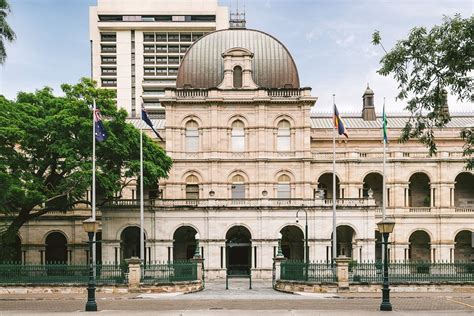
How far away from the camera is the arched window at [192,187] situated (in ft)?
213

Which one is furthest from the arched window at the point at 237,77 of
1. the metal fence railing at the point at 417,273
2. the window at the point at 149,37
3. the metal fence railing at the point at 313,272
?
the window at the point at 149,37

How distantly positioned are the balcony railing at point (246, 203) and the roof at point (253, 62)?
1222 cm

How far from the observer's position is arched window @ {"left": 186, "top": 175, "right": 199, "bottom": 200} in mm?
64812

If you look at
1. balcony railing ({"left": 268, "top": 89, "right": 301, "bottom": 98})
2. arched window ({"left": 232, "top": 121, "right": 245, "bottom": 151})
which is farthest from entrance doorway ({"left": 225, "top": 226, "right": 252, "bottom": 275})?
balcony railing ({"left": 268, "top": 89, "right": 301, "bottom": 98})

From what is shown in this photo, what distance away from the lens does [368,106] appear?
76.9 m

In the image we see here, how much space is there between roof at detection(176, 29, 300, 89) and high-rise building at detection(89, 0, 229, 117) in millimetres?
54796

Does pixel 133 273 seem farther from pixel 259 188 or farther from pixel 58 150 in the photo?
pixel 259 188

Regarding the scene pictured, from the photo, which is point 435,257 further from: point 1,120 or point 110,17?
point 110,17

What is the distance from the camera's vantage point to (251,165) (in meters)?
64.6

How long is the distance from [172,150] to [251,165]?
7.04 meters

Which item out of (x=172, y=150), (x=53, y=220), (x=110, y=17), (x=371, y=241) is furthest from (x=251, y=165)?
(x=110, y=17)

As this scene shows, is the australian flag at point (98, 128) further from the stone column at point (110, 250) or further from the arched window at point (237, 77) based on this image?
the arched window at point (237, 77)

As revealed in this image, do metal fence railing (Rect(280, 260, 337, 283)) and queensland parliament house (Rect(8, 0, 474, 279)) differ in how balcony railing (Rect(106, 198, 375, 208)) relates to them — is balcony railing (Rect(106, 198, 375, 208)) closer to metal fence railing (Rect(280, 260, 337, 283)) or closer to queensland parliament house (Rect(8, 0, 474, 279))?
queensland parliament house (Rect(8, 0, 474, 279))

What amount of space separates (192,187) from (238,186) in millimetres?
4074
